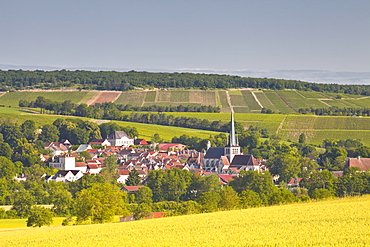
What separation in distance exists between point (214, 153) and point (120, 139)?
30.6 metres

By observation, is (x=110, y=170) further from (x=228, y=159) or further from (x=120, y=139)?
(x=120, y=139)

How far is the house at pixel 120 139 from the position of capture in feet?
505

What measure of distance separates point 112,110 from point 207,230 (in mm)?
151003

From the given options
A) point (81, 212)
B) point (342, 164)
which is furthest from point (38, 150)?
point (81, 212)

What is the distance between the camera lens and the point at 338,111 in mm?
188750

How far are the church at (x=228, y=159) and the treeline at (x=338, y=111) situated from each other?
5733 centimetres

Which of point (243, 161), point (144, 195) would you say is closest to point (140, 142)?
point (243, 161)

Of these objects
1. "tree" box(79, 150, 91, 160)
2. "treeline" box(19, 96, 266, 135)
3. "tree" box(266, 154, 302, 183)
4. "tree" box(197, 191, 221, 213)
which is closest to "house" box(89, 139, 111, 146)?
"tree" box(79, 150, 91, 160)

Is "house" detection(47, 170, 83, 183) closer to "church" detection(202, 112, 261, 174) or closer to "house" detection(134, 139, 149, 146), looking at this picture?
"church" detection(202, 112, 261, 174)

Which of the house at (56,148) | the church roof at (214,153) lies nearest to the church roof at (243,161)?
the church roof at (214,153)

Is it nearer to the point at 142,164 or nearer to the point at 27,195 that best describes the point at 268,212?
the point at 27,195

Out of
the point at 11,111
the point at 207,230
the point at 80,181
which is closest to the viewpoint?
the point at 207,230

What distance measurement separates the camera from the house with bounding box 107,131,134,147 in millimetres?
154000

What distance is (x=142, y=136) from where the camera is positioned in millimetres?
159875
